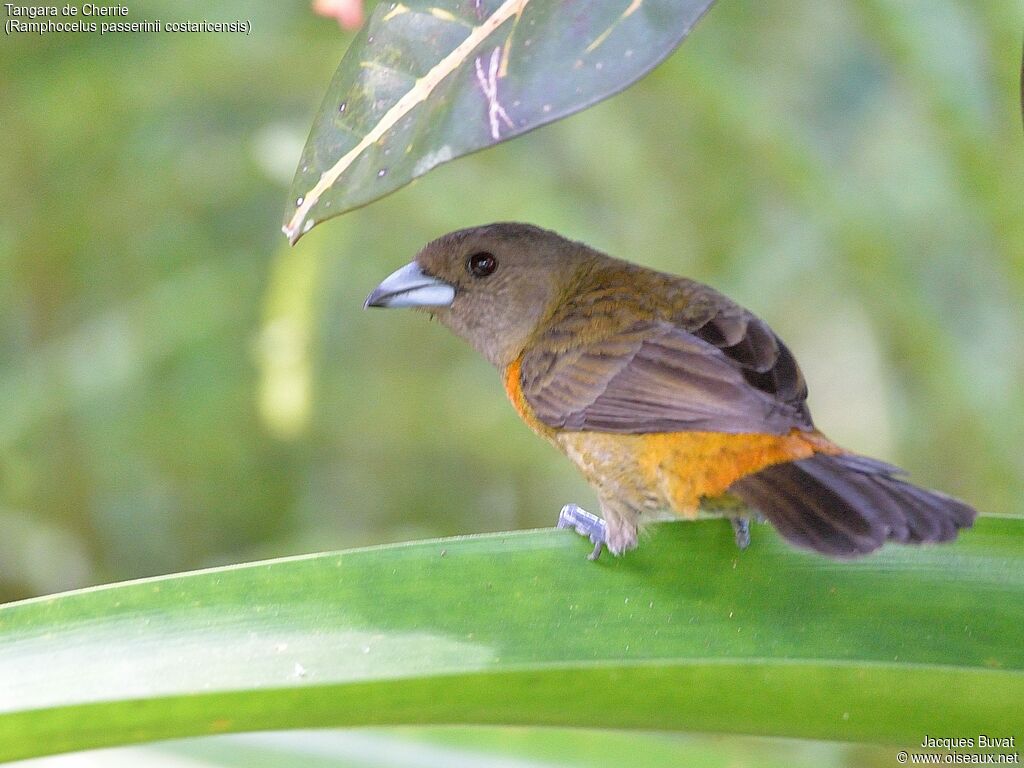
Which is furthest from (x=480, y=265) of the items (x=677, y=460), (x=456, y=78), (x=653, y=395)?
(x=456, y=78)

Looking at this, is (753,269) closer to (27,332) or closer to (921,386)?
(921,386)

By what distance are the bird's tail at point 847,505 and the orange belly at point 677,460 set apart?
4cm

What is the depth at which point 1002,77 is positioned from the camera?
7.20 feet

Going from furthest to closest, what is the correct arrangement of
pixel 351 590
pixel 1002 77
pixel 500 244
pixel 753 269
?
pixel 753 269 → pixel 500 244 → pixel 1002 77 → pixel 351 590

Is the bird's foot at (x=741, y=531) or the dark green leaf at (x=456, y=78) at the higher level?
the dark green leaf at (x=456, y=78)

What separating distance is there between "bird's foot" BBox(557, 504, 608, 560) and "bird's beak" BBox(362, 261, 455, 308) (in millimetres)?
616

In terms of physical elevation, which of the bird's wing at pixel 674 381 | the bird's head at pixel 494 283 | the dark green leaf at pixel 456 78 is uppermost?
the dark green leaf at pixel 456 78

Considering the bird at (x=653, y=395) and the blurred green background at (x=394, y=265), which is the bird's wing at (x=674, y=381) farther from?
the blurred green background at (x=394, y=265)

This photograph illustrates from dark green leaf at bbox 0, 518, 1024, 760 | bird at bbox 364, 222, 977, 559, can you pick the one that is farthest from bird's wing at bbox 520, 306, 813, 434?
dark green leaf at bbox 0, 518, 1024, 760

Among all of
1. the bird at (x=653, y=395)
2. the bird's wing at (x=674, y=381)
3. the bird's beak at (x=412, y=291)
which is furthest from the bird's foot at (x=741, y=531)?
the bird's beak at (x=412, y=291)

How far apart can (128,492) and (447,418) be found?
115cm

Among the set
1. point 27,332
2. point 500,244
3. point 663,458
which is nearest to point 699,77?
point 500,244

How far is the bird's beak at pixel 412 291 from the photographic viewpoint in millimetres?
2357

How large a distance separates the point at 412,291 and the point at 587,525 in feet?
2.49
